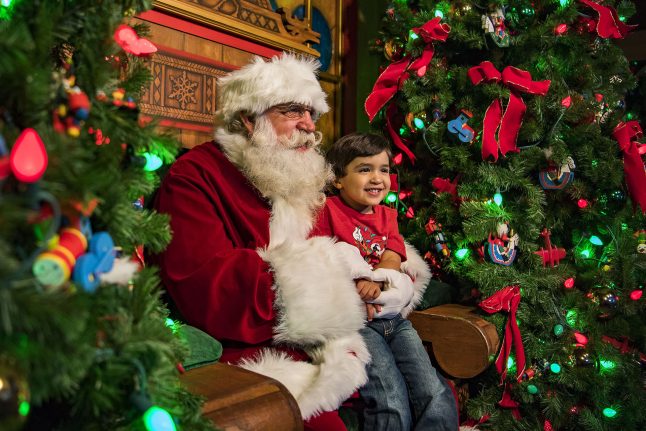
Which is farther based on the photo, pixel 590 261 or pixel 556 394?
pixel 590 261

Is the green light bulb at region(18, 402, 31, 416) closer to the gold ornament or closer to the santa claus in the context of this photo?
the santa claus

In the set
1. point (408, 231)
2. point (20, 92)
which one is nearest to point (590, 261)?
point (408, 231)

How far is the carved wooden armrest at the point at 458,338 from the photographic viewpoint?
6.51 ft

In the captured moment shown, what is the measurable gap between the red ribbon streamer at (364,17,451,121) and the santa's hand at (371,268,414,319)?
839mm

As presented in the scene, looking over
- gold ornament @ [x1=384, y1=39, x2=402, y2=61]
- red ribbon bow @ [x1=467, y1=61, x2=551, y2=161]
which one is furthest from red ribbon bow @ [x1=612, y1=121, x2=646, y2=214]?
gold ornament @ [x1=384, y1=39, x2=402, y2=61]

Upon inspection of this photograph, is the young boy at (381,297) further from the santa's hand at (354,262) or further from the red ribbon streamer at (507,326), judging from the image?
the red ribbon streamer at (507,326)

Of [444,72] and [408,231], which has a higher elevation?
[444,72]

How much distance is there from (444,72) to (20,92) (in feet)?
6.36

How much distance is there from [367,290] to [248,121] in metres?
0.78

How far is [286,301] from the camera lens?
148 centimetres

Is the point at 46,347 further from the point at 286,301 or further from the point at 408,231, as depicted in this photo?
the point at 408,231

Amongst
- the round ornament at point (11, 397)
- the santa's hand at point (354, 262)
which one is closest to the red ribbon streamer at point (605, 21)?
the santa's hand at point (354, 262)

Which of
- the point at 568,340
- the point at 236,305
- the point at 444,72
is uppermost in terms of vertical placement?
the point at 444,72

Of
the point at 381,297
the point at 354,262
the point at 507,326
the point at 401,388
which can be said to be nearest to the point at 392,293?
the point at 381,297
